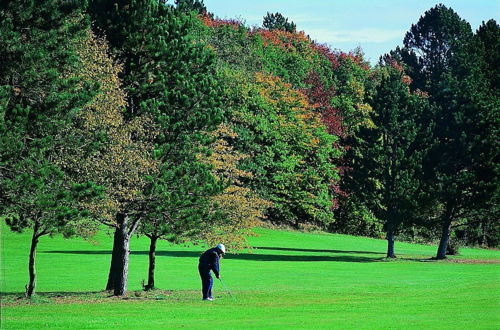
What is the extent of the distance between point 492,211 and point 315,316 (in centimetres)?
5221

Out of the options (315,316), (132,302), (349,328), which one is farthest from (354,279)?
(349,328)

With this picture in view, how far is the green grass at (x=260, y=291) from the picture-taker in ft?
Result: 78.0

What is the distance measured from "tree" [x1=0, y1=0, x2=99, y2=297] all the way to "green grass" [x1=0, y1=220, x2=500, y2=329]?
3.82 meters

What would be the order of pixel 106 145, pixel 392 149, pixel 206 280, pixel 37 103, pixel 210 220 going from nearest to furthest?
pixel 206 280, pixel 37 103, pixel 106 145, pixel 210 220, pixel 392 149

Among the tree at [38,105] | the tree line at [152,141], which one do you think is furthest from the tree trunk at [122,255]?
the tree at [38,105]

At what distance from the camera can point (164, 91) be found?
A: 126 ft

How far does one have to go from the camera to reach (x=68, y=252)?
214 ft

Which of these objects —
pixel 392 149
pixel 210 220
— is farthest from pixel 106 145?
pixel 392 149

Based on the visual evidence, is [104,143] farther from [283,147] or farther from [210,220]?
[283,147]

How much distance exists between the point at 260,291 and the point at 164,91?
9710mm

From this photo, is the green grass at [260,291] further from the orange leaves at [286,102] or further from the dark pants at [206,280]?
the orange leaves at [286,102]

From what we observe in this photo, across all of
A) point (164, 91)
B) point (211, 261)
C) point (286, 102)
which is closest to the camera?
point (211, 261)

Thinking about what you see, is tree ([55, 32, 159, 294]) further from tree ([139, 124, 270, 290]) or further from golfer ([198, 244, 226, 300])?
golfer ([198, 244, 226, 300])

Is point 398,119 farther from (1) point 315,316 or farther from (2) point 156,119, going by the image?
(1) point 315,316
